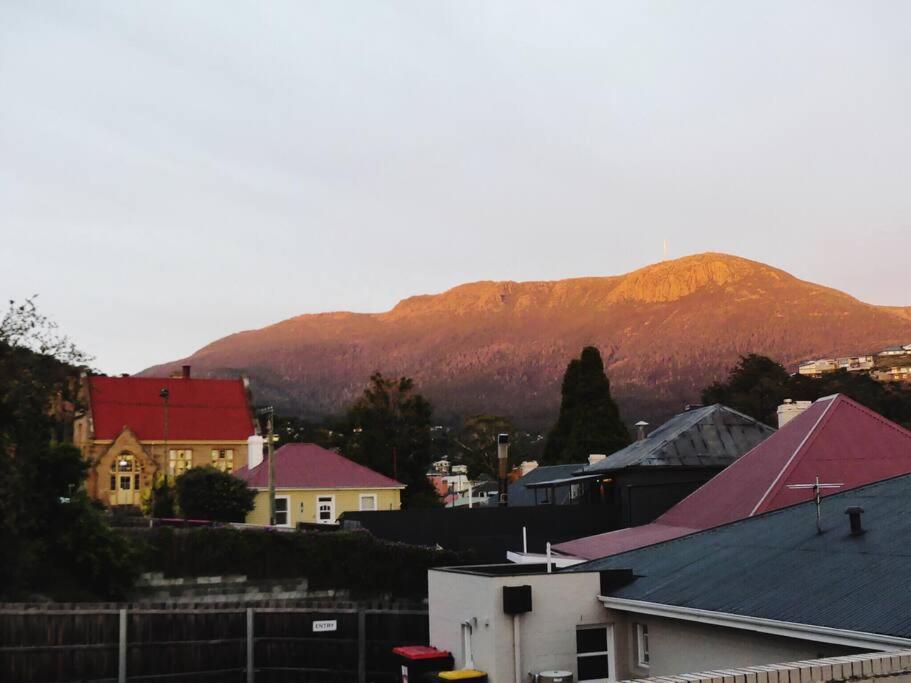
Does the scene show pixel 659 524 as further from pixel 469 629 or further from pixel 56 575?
pixel 56 575

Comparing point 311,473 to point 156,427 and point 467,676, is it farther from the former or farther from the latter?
point 467,676

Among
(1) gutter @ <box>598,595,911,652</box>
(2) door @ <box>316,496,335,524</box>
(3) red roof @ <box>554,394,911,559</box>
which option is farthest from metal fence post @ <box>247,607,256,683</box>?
(2) door @ <box>316,496,335,524</box>

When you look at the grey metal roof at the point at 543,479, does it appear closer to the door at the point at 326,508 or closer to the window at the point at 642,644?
the door at the point at 326,508

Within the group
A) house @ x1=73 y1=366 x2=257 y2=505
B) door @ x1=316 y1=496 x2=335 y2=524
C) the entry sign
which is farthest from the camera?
house @ x1=73 y1=366 x2=257 y2=505

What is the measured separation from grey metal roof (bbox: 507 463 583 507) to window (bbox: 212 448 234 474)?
20.6m

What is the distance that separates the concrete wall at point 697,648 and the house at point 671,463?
16.1 metres

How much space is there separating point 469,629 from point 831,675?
9.16m

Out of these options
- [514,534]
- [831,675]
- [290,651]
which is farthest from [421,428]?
[831,675]

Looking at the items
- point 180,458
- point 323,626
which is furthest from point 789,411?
point 180,458

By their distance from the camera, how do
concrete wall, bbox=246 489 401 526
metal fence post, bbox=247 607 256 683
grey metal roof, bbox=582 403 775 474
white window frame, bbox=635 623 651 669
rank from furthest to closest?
concrete wall, bbox=246 489 401 526 < grey metal roof, bbox=582 403 775 474 < metal fence post, bbox=247 607 256 683 < white window frame, bbox=635 623 651 669

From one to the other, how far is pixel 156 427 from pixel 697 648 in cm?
6098

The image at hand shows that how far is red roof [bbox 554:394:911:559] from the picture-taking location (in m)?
25.7

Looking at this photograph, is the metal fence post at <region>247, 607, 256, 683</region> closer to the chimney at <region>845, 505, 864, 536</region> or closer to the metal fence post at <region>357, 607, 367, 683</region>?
the metal fence post at <region>357, 607, 367, 683</region>

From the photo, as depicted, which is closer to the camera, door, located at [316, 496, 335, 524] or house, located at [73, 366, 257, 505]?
door, located at [316, 496, 335, 524]
